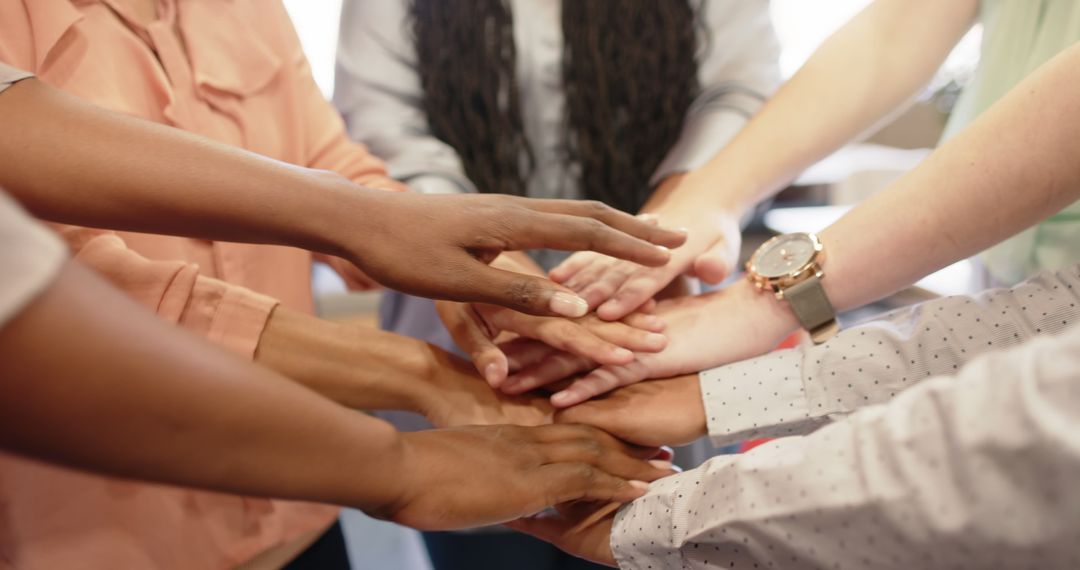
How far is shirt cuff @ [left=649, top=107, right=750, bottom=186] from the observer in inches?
40.9

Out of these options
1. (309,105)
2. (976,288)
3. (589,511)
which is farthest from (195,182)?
(976,288)

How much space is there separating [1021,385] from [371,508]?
0.45 meters

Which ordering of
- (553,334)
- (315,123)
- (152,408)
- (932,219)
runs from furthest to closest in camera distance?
1. (315,123)
2. (553,334)
3. (932,219)
4. (152,408)

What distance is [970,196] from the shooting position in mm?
704

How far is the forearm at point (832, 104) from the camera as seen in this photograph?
0.96 metres

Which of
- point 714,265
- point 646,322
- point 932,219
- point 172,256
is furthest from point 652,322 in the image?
point 172,256

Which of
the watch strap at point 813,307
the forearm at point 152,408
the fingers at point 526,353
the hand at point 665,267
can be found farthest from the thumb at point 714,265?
the forearm at point 152,408

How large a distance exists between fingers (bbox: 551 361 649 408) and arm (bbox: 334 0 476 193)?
14.5 inches

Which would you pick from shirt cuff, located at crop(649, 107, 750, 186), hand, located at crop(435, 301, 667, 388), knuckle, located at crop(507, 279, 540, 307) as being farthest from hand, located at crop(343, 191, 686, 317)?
shirt cuff, located at crop(649, 107, 750, 186)

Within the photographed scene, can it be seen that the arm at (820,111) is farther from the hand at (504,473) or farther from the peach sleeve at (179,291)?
the peach sleeve at (179,291)

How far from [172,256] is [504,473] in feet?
1.44

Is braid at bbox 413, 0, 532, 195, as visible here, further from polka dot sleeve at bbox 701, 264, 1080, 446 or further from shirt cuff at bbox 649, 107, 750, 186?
polka dot sleeve at bbox 701, 264, 1080, 446

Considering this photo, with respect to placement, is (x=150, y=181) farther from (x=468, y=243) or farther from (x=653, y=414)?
(x=653, y=414)

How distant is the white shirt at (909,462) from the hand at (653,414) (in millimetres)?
71
